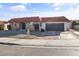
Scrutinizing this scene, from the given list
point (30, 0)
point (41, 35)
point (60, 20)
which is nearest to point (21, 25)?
point (41, 35)

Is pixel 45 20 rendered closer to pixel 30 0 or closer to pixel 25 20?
pixel 25 20

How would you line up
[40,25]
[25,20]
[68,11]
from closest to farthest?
[68,11] → [25,20] → [40,25]

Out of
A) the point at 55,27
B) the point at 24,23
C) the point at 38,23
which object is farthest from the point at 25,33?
the point at 55,27

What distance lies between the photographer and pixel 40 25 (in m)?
18.9

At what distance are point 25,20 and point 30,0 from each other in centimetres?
509

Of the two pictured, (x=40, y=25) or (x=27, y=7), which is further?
(x=40, y=25)

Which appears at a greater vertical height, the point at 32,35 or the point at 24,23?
the point at 24,23

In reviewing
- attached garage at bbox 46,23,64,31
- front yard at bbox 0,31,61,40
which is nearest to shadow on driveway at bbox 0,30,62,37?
front yard at bbox 0,31,61,40

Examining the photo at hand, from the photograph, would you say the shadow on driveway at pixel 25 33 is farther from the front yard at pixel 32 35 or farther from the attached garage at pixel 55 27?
the attached garage at pixel 55 27

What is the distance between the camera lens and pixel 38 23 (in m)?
18.7

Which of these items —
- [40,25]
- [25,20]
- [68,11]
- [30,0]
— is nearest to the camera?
[30,0]

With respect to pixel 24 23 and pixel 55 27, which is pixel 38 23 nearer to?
pixel 24 23

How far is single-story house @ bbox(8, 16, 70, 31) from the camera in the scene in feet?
55.4

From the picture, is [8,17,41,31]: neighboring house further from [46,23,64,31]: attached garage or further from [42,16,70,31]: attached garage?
[46,23,64,31]: attached garage
